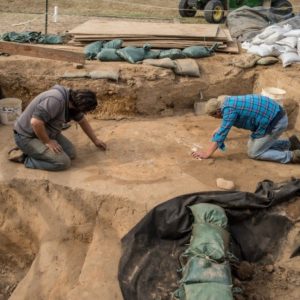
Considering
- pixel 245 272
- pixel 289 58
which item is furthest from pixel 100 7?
pixel 245 272

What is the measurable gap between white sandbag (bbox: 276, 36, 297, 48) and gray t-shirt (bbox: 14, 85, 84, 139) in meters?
4.91

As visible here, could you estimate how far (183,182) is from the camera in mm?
5648

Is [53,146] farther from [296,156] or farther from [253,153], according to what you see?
[296,156]

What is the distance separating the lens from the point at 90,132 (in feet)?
20.2

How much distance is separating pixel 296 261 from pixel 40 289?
301 cm

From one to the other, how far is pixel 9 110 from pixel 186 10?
885cm

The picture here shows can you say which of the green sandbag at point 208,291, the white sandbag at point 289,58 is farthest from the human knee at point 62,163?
the white sandbag at point 289,58

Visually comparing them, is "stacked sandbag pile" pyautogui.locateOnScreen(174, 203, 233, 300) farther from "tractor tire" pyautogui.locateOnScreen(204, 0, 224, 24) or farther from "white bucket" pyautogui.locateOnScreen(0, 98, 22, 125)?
"tractor tire" pyautogui.locateOnScreen(204, 0, 224, 24)

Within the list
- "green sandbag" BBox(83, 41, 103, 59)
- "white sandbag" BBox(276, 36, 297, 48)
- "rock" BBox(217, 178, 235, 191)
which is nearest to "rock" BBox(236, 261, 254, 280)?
"rock" BBox(217, 178, 235, 191)

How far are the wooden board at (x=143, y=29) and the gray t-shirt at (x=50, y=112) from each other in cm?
362

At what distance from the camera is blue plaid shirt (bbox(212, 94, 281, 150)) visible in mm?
5738

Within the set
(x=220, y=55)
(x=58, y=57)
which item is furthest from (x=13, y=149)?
(x=220, y=55)

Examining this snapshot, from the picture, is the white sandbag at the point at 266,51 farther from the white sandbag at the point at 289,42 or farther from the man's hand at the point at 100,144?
the man's hand at the point at 100,144

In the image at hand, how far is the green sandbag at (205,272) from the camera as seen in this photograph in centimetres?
399
